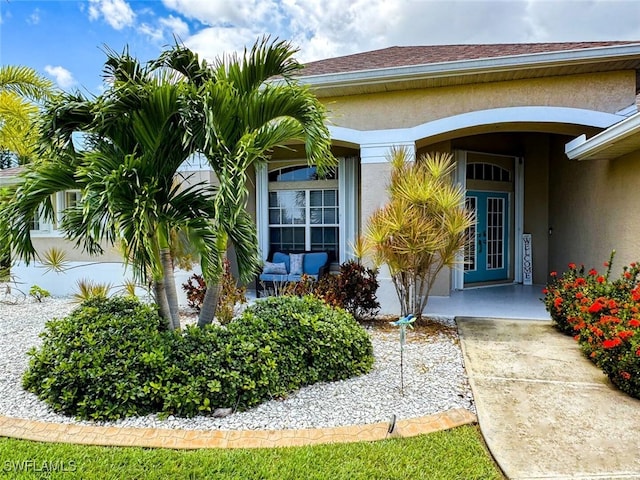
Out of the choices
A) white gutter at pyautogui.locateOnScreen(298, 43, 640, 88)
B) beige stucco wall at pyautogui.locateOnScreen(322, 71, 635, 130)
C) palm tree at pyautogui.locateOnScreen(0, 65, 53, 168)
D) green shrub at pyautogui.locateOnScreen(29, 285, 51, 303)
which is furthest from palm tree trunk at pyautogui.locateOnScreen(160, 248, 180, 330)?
green shrub at pyautogui.locateOnScreen(29, 285, 51, 303)

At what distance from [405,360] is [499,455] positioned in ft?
7.66

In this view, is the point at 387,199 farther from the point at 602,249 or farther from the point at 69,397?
the point at 69,397

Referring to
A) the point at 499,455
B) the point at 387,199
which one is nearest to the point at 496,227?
the point at 387,199

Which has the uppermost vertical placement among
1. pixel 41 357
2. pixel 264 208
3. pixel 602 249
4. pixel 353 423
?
pixel 264 208

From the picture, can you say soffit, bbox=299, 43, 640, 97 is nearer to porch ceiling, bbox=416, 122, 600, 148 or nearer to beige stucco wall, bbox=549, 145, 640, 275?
porch ceiling, bbox=416, 122, 600, 148

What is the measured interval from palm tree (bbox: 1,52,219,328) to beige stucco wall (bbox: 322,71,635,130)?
350cm

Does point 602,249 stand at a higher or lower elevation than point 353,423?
higher

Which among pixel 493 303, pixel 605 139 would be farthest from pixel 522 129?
pixel 493 303

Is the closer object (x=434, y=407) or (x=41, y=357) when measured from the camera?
(x=434, y=407)

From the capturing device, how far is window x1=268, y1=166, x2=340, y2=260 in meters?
10.8

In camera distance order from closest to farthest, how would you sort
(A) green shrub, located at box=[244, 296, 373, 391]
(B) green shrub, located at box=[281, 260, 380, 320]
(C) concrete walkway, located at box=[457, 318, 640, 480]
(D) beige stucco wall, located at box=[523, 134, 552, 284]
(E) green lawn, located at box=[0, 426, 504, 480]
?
1. (E) green lawn, located at box=[0, 426, 504, 480]
2. (C) concrete walkway, located at box=[457, 318, 640, 480]
3. (A) green shrub, located at box=[244, 296, 373, 391]
4. (B) green shrub, located at box=[281, 260, 380, 320]
5. (D) beige stucco wall, located at box=[523, 134, 552, 284]

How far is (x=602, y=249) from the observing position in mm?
8094

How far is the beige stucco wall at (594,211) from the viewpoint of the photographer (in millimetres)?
6930

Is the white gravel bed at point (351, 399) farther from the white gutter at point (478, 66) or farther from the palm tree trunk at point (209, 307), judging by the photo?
the white gutter at point (478, 66)
